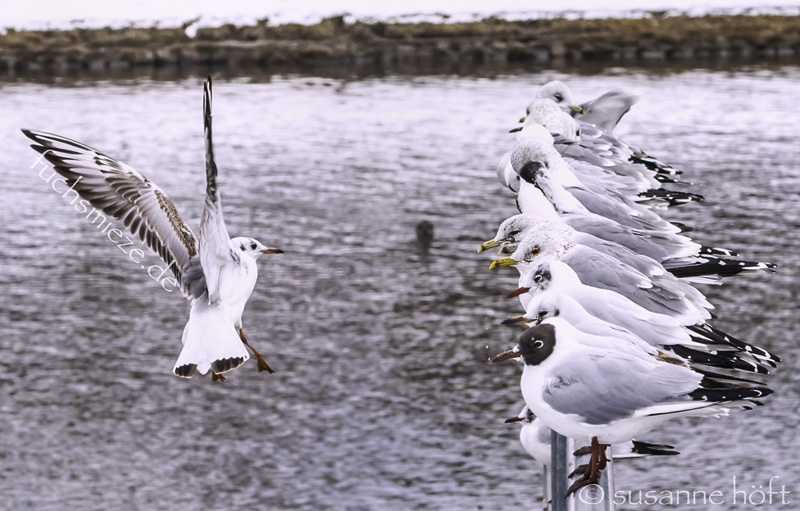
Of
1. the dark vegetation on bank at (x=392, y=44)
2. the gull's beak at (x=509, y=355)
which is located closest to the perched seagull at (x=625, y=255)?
the gull's beak at (x=509, y=355)

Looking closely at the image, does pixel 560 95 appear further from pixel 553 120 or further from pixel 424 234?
pixel 424 234

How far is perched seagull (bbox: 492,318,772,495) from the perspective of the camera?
3.24 m

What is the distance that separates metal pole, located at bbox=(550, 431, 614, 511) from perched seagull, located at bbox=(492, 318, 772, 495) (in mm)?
115

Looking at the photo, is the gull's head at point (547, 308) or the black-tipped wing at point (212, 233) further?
the gull's head at point (547, 308)

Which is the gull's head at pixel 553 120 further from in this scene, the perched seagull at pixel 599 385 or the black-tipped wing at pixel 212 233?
the black-tipped wing at pixel 212 233

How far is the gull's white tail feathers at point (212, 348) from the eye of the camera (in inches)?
133

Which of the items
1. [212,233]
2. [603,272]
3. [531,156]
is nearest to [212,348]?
[212,233]

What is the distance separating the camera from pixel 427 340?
11531mm

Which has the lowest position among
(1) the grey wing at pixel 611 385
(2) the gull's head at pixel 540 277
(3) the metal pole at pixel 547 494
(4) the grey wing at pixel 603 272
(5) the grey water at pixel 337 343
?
(5) the grey water at pixel 337 343

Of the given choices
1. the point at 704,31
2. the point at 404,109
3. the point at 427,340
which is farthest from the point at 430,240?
the point at 704,31

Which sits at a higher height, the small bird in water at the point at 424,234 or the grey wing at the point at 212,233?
the grey wing at the point at 212,233

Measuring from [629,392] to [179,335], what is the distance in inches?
363

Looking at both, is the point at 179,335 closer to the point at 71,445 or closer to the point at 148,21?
the point at 71,445

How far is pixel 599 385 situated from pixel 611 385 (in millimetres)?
36
